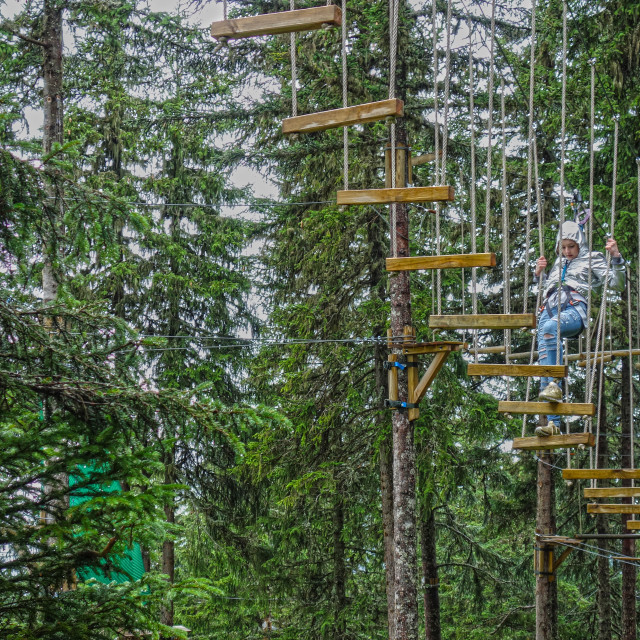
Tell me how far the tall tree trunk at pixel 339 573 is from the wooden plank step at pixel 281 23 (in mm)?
10016

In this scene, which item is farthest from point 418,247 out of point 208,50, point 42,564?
point 42,564

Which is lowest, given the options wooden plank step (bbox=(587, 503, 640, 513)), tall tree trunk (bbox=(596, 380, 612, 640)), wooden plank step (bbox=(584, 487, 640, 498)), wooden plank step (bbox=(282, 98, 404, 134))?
tall tree trunk (bbox=(596, 380, 612, 640))

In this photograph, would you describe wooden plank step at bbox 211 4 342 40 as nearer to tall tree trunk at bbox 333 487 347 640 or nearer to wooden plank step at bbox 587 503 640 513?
wooden plank step at bbox 587 503 640 513

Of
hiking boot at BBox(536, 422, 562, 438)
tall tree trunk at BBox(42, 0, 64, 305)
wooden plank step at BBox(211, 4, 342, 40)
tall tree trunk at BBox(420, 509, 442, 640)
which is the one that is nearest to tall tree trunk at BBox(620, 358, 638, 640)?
tall tree trunk at BBox(420, 509, 442, 640)

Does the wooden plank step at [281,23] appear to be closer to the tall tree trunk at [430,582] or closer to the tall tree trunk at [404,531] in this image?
the tall tree trunk at [404,531]

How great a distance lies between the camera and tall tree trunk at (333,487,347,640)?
1438 cm

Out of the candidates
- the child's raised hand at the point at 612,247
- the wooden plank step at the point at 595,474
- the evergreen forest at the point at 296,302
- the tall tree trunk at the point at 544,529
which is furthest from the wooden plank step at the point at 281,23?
the tall tree trunk at the point at 544,529

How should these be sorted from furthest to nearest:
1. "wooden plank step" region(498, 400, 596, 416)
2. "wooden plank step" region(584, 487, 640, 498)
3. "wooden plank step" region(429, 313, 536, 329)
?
"wooden plank step" region(584, 487, 640, 498) → "wooden plank step" region(498, 400, 596, 416) → "wooden plank step" region(429, 313, 536, 329)

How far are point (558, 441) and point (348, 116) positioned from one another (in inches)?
137

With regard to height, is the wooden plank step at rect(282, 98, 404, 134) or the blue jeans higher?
the wooden plank step at rect(282, 98, 404, 134)

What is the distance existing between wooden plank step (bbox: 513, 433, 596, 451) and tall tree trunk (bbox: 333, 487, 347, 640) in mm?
6637

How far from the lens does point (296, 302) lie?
1498 centimetres

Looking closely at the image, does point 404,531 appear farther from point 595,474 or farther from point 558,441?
point 558,441

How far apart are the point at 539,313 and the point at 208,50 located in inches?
322
